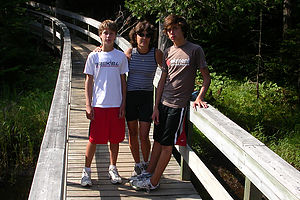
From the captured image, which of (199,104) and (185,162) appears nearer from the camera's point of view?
(199,104)

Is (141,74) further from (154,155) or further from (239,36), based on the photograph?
(239,36)

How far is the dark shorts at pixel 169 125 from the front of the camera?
3.64 meters

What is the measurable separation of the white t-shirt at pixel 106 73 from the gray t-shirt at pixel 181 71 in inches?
17.5

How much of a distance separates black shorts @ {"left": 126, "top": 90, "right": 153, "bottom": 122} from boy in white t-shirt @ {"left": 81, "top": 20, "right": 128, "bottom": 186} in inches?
5.3

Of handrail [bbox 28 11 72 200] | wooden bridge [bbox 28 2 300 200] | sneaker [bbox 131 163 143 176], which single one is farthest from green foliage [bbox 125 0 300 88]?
handrail [bbox 28 11 72 200]

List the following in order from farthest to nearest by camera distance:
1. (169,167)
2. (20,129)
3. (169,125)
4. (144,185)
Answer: (20,129), (169,167), (144,185), (169,125)

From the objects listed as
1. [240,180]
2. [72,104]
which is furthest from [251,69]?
[72,104]

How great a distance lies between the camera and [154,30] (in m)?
3.74

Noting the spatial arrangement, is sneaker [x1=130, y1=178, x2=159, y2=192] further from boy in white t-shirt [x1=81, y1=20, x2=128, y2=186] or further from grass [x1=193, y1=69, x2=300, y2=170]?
grass [x1=193, y1=69, x2=300, y2=170]

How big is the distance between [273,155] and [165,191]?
1.72 metres

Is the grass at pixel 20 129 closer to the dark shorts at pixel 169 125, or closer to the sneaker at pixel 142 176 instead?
the sneaker at pixel 142 176

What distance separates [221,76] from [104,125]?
7802mm

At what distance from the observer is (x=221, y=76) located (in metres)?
11.2

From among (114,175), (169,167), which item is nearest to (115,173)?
(114,175)
